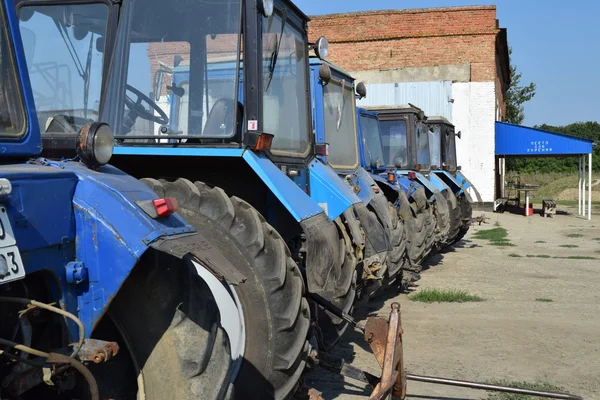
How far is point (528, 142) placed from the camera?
2428 centimetres

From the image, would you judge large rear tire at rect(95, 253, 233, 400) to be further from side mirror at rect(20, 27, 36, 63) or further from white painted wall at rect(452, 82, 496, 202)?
white painted wall at rect(452, 82, 496, 202)

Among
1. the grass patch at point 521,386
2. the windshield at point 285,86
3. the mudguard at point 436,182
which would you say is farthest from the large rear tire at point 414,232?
the windshield at point 285,86

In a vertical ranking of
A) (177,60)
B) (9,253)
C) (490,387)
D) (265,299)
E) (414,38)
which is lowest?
(490,387)

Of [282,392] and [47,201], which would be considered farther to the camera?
[282,392]

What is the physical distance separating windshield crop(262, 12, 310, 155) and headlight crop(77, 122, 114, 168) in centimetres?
199

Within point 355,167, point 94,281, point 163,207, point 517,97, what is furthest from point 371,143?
point 517,97

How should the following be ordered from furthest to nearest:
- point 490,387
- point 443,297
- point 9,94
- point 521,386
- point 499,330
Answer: point 443,297
point 499,330
point 521,386
point 490,387
point 9,94

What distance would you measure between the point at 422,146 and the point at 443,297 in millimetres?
5167

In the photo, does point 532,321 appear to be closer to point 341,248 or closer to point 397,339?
point 341,248

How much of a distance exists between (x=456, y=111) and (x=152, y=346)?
22.4 metres

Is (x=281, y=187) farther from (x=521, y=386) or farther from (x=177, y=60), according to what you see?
(x=521, y=386)

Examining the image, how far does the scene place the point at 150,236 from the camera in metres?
2.62

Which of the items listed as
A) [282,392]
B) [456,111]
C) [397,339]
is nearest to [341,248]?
[397,339]

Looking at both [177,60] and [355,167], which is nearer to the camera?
[177,60]
